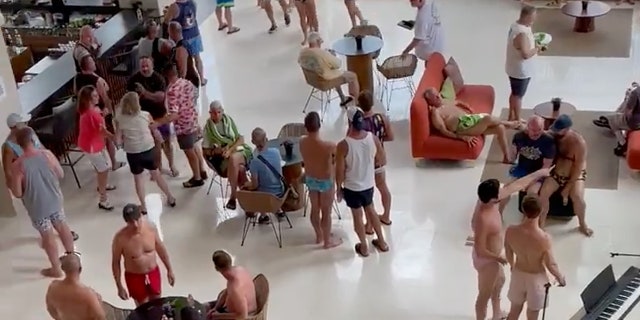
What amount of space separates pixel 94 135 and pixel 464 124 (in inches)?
137

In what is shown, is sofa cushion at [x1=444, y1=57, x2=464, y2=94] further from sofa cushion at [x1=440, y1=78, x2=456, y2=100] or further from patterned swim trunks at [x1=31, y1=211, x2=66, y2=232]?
patterned swim trunks at [x1=31, y1=211, x2=66, y2=232]

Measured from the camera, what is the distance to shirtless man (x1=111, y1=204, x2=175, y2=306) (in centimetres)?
641

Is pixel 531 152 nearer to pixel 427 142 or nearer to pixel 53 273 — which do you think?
pixel 427 142

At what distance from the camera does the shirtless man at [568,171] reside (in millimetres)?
7238

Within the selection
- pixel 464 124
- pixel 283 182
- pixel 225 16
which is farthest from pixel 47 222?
pixel 225 16

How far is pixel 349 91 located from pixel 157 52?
2136 mm

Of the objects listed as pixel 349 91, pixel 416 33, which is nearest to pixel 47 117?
pixel 349 91

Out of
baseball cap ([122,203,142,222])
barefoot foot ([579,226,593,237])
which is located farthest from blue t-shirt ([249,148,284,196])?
barefoot foot ([579,226,593,237])

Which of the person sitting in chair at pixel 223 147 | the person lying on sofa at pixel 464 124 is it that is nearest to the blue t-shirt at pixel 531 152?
the person lying on sofa at pixel 464 124

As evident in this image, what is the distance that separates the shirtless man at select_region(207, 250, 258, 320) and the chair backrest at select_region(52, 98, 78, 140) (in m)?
3.74

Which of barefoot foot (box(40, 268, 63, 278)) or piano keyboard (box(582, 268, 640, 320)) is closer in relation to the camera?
piano keyboard (box(582, 268, 640, 320))

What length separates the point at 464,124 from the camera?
29.2 ft

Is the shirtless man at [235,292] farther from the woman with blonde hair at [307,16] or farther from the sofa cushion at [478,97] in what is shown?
the woman with blonde hair at [307,16]

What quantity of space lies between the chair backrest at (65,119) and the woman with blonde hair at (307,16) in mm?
3603
